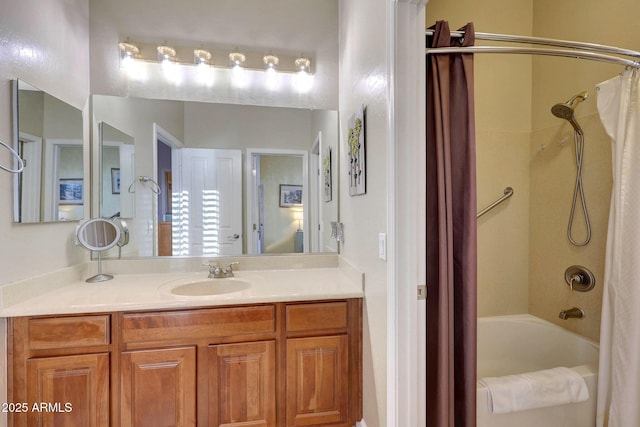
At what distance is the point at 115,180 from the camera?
200 cm

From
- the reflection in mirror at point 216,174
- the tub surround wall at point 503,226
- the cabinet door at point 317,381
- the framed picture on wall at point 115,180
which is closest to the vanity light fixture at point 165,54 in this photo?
the reflection in mirror at point 216,174

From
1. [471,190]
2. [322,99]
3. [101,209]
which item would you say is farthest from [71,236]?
[471,190]

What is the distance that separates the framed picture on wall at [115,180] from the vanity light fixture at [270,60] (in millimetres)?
1258

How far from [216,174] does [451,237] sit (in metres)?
1.60

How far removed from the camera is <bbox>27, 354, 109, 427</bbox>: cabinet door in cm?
135

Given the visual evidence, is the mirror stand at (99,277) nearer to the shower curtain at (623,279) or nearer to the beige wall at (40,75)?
the beige wall at (40,75)

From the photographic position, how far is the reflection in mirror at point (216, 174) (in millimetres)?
2047

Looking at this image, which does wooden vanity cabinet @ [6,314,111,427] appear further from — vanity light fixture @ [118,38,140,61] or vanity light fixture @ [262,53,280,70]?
vanity light fixture @ [262,53,280,70]

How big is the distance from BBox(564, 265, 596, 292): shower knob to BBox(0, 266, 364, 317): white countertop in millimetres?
1445

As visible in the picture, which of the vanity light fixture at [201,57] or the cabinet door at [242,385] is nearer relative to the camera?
the cabinet door at [242,385]

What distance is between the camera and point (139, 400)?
4.71ft

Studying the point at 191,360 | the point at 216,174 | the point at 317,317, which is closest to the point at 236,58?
the point at 216,174

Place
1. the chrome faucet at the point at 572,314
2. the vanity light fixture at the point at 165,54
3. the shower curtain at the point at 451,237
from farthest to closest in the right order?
the vanity light fixture at the point at 165,54 < the chrome faucet at the point at 572,314 < the shower curtain at the point at 451,237

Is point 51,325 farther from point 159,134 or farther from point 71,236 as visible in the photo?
point 159,134
